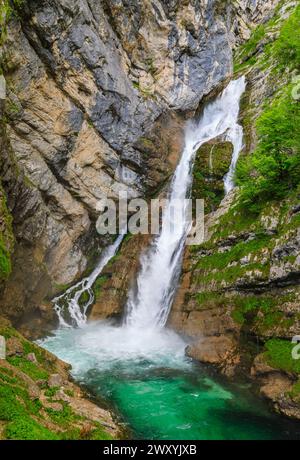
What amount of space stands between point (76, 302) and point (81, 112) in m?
10.9

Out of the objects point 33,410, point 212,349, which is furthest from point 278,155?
point 33,410

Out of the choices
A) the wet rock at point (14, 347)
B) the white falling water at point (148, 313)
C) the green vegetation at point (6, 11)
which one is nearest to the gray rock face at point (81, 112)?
the green vegetation at point (6, 11)

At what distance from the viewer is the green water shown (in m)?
10.3

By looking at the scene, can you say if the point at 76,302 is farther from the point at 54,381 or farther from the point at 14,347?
the point at 54,381

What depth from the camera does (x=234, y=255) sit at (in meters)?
16.0

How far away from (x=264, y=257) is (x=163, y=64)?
18860 millimetres

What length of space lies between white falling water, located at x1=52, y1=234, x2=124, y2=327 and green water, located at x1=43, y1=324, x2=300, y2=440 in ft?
7.81

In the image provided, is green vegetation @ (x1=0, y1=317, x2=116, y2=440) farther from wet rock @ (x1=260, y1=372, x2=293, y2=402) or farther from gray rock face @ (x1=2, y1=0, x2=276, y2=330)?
gray rock face @ (x1=2, y1=0, x2=276, y2=330)

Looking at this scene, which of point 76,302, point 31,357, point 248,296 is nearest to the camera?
point 31,357

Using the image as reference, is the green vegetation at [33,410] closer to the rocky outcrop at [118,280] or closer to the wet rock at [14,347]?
the wet rock at [14,347]

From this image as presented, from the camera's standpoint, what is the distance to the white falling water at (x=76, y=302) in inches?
795

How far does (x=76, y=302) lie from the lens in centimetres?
2105
